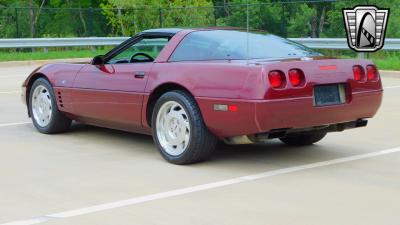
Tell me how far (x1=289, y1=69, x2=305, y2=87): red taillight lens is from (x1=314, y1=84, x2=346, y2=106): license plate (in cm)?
17

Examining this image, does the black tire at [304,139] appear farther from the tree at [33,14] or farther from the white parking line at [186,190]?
the tree at [33,14]

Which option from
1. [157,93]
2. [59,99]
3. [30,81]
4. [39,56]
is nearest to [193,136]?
[157,93]

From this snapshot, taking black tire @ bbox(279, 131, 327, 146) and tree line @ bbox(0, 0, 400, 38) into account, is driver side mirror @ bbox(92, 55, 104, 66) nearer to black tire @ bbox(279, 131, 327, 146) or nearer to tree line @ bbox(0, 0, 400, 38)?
black tire @ bbox(279, 131, 327, 146)

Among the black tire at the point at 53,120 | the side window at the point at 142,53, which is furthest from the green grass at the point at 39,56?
the side window at the point at 142,53

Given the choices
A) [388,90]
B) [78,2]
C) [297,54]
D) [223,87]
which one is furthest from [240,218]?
[78,2]

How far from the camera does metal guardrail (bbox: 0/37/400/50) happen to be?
19053 millimetres

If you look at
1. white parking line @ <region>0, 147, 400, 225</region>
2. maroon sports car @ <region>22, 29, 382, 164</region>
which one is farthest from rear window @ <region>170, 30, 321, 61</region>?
white parking line @ <region>0, 147, 400, 225</region>

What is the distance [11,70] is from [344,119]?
47.9 feet

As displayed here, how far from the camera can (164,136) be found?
6.46 m

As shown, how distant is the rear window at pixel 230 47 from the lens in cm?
634

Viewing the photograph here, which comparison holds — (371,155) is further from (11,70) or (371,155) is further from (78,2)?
(78,2)

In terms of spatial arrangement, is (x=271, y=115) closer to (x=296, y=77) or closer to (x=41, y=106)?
(x=296, y=77)

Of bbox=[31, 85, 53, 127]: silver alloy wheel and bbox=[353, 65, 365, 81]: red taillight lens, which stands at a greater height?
bbox=[353, 65, 365, 81]: red taillight lens

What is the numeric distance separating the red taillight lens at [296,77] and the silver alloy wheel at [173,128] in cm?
105
